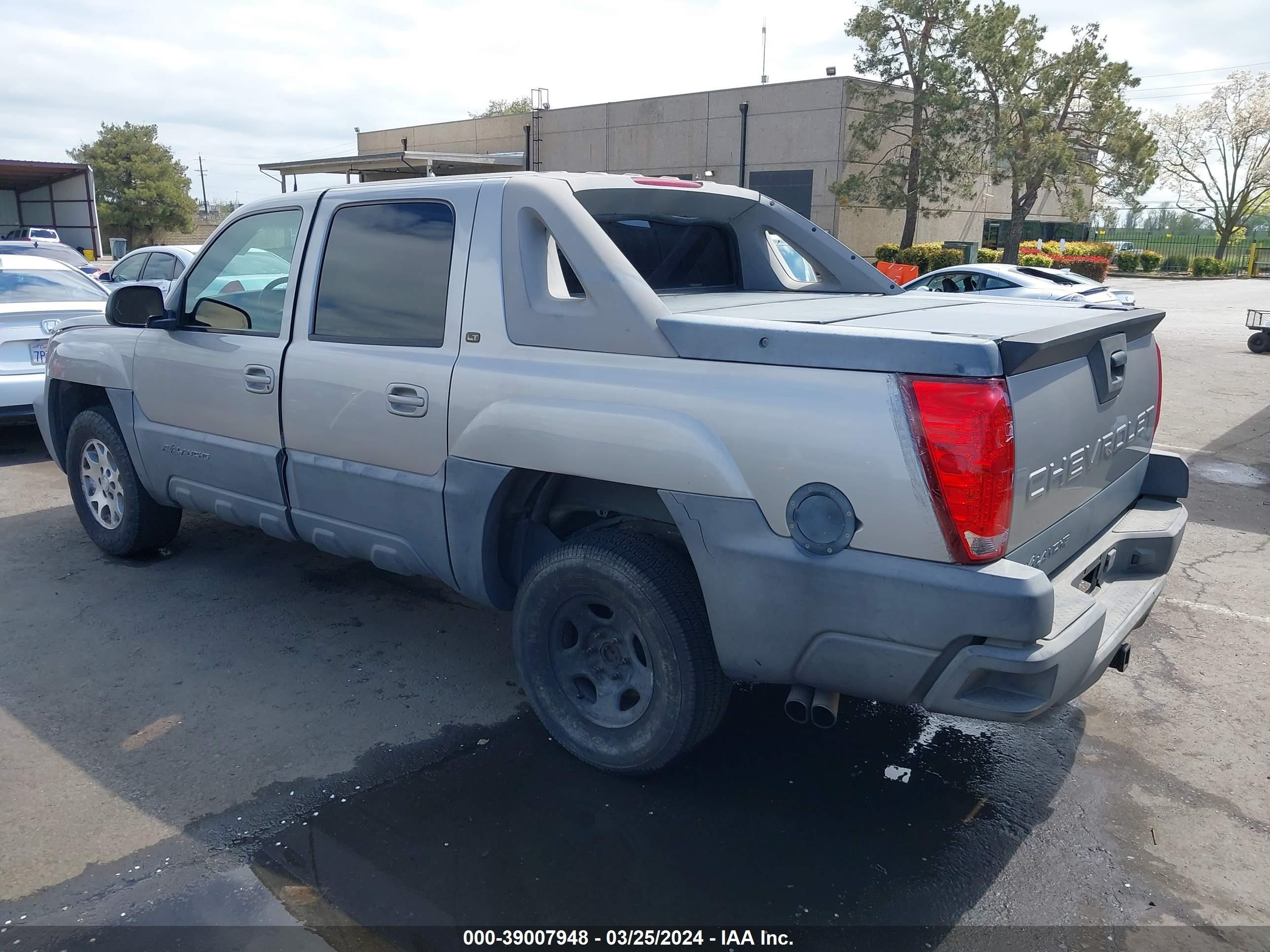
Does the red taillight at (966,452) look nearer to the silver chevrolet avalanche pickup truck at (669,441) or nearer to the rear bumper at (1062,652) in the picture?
the silver chevrolet avalanche pickup truck at (669,441)

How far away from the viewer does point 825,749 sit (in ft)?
12.3

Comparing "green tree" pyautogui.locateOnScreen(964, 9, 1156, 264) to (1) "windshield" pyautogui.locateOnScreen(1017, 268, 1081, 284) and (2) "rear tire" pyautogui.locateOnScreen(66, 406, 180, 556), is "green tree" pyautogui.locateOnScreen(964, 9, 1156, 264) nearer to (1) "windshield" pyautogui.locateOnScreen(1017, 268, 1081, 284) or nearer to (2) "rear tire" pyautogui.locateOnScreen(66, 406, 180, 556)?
(1) "windshield" pyautogui.locateOnScreen(1017, 268, 1081, 284)

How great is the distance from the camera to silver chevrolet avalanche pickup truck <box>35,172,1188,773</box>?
2660 millimetres

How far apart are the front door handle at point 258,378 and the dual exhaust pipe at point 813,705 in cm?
270

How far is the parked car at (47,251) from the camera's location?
34.9 feet

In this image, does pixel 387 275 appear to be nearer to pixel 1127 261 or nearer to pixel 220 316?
pixel 220 316

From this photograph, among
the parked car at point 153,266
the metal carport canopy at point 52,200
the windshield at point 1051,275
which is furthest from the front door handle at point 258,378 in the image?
the metal carport canopy at point 52,200

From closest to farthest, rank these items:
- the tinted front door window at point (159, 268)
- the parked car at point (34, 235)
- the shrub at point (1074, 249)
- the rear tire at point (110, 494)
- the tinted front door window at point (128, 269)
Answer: the rear tire at point (110, 494), the tinted front door window at point (159, 268), the tinted front door window at point (128, 269), the parked car at point (34, 235), the shrub at point (1074, 249)

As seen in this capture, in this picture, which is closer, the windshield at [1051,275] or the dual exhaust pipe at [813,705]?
the dual exhaust pipe at [813,705]

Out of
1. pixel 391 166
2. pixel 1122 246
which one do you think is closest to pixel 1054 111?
pixel 391 166

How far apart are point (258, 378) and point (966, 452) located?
318 centimetres

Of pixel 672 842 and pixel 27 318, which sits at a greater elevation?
pixel 27 318

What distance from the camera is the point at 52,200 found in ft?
127

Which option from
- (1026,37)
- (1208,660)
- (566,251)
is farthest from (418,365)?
(1026,37)
